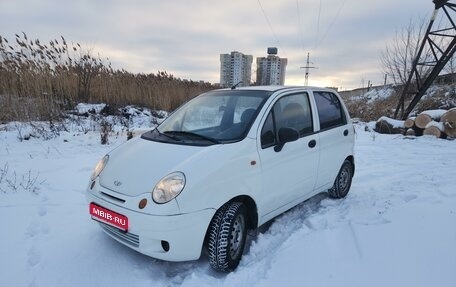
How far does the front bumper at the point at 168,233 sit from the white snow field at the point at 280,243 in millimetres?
295

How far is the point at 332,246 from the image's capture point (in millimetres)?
3234

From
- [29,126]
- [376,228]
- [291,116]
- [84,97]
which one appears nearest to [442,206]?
[376,228]

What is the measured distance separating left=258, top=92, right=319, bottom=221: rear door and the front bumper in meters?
0.82

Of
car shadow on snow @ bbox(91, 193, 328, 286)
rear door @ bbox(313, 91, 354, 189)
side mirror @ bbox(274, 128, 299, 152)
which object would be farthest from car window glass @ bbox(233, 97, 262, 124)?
car shadow on snow @ bbox(91, 193, 328, 286)

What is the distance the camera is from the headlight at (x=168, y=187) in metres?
2.60

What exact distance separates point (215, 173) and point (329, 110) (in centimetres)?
247

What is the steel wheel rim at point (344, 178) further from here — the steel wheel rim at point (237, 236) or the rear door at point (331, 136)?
the steel wheel rim at point (237, 236)

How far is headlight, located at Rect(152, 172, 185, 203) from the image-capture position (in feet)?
8.53

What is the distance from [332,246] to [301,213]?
1006 mm

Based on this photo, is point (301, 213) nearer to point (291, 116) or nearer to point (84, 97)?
point (291, 116)

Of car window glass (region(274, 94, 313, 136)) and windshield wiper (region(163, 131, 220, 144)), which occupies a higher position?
car window glass (region(274, 94, 313, 136))

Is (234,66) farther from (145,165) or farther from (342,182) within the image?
(145,165)

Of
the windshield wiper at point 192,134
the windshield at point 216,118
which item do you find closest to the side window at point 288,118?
the windshield at point 216,118

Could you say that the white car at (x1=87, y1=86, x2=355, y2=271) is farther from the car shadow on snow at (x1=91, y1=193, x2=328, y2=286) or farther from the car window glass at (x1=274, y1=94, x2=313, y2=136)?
the car shadow on snow at (x1=91, y1=193, x2=328, y2=286)
